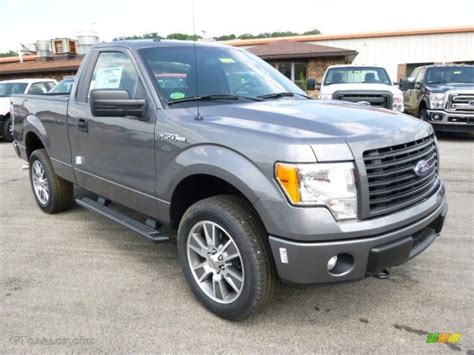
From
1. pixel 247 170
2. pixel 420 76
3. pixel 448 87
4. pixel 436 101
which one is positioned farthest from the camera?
pixel 420 76

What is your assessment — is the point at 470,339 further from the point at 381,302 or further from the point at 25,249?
the point at 25,249

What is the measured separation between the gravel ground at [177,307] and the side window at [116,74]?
1580mm

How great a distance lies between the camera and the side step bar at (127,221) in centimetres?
350

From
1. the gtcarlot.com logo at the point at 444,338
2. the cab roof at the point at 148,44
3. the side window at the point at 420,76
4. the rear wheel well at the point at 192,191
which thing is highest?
the cab roof at the point at 148,44

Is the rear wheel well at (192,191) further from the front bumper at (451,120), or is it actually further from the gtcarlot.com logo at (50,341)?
the front bumper at (451,120)

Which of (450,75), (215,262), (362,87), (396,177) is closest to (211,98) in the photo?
(215,262)

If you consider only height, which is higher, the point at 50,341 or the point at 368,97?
the point at 368,97

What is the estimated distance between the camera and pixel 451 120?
10414mm

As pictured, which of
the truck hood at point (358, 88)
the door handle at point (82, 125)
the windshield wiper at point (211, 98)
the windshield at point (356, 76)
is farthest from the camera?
the windshield at point (356, 76)

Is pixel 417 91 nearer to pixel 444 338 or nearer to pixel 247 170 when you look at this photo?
pixel 444 338

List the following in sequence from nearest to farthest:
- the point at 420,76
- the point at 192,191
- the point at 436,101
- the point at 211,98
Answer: the point at 192,191 → the point at 211,98 → the point at 436,101 → the point at 420,76

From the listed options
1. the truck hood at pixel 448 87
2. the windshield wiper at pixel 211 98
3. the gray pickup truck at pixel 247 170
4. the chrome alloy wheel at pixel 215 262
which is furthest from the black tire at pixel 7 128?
the truck hood at pixel 448 87

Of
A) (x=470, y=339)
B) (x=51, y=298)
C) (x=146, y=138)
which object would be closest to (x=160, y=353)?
(x=51, y=298)

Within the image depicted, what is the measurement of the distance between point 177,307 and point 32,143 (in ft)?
12.0
